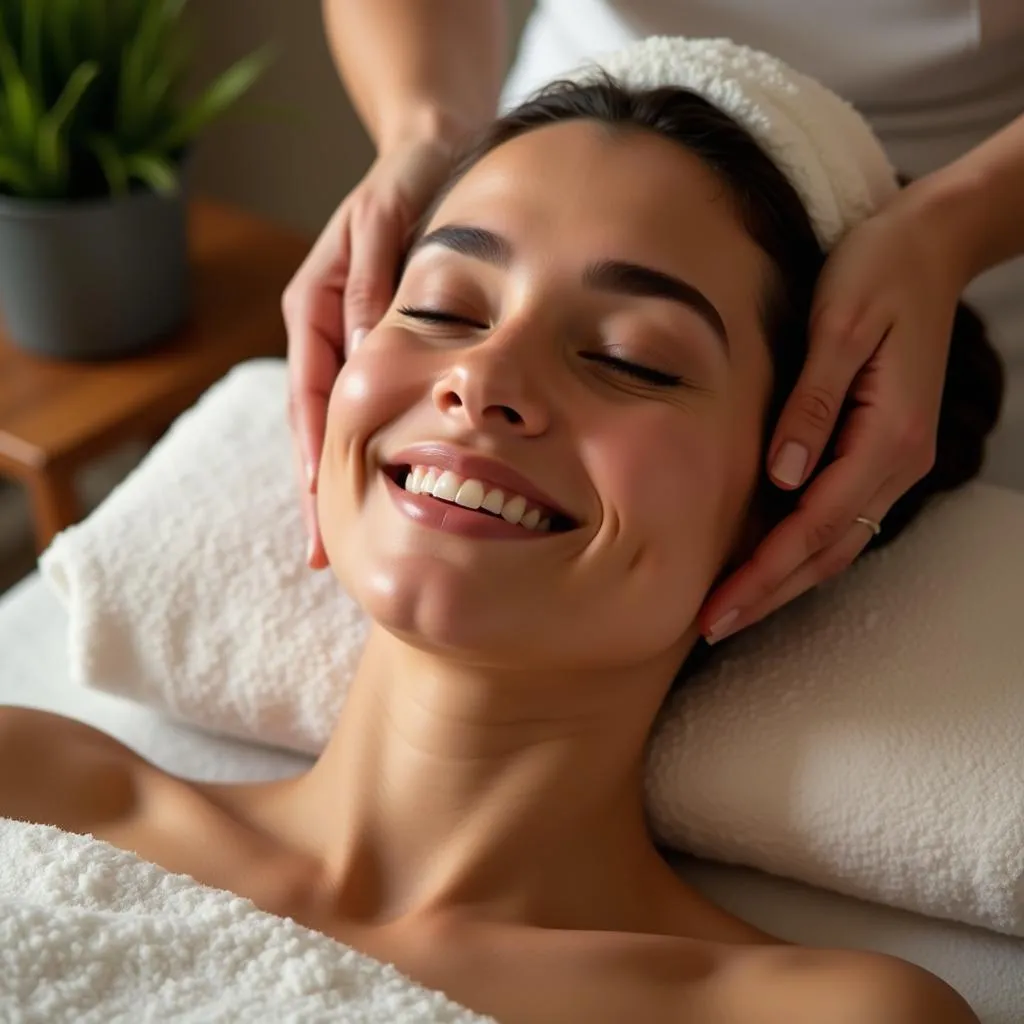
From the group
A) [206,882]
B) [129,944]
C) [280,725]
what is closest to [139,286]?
[280,725]

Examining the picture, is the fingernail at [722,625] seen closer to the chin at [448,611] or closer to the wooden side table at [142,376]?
the chin at [448,611]

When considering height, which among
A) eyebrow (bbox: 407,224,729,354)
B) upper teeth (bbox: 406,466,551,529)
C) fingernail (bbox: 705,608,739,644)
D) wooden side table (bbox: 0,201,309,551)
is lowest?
wooden side table (bbox: 0,201,309,551)

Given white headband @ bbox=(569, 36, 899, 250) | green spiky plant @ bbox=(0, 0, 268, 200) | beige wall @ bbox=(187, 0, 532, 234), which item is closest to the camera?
white headband @ bbox=(569, 36, 899, 250)

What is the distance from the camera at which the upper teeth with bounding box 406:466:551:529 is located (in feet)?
2.76

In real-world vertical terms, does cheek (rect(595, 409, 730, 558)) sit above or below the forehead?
below

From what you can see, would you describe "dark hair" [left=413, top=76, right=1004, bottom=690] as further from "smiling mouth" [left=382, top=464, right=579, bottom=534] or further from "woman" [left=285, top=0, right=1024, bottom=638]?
"smiling mouth" [left=382, top=464, right=579, bottom=534]

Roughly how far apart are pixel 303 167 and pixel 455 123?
3.44ft

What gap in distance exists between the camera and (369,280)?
107 centimetres

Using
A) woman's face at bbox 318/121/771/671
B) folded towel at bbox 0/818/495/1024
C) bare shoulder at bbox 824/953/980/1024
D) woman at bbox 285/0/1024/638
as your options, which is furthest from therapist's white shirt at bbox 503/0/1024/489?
folded towel at bbox 0/818/495/1024

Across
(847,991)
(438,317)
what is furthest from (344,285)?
(847,991)

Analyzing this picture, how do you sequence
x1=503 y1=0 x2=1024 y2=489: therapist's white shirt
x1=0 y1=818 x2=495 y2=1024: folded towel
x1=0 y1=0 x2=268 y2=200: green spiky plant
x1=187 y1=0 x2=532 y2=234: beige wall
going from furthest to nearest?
x1=187 y1=0 x2=532 y2=234: beige wall, x1=0 y1=0 x2=268 y2=200: green spiky plant, x1=503 y1=0 x2=1024 y2=489: therapist's white shirt, x1=0 y1=818 x2=495 y2=1024: folded towel

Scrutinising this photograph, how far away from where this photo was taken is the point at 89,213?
4.96ft

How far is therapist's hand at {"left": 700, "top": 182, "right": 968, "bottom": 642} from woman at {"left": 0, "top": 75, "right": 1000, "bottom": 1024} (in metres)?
0.04

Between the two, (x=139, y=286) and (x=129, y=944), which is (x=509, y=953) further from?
(x=139, y=286)
